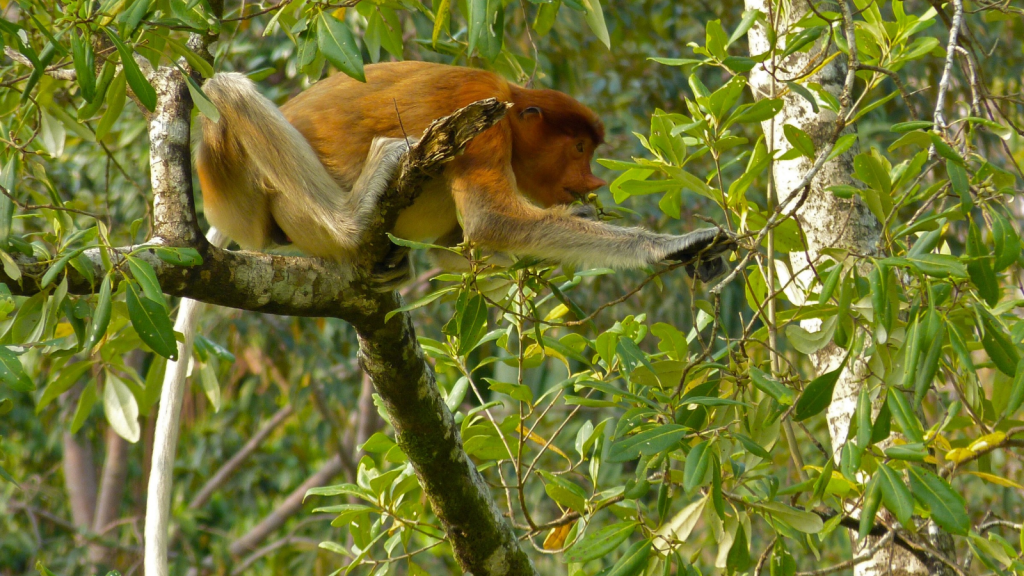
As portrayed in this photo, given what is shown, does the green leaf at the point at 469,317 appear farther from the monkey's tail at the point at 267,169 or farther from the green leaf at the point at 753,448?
the monkey's tail at the point at 267,169

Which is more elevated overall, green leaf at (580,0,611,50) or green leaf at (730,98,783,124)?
green leaf at (580,0,611,50)

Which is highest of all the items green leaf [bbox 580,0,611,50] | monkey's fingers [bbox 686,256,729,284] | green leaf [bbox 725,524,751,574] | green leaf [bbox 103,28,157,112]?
green leaf [bbox 103,28,157,112]

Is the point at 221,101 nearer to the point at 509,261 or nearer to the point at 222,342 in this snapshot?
the point at 509,261

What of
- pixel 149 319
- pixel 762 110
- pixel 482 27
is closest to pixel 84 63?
pixel 149 319

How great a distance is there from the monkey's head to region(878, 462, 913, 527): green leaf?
5.88ft

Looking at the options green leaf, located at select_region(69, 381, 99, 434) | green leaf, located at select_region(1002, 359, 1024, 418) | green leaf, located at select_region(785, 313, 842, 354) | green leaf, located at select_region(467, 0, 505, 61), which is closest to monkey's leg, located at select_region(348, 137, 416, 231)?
green leaf, located at select_region(467, 0, 505, 61)

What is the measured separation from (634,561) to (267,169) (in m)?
1.71

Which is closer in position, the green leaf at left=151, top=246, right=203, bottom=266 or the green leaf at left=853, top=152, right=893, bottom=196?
the green leaf at left=151, top=246, right=203, bottom=266

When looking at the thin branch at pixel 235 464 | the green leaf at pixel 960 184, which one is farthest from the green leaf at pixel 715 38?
the thin branch at pixel 235 464

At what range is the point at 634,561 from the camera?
1989 mm

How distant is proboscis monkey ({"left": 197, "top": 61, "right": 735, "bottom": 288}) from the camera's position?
2885mm

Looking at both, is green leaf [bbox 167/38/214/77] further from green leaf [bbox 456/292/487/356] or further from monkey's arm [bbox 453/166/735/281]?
monkey's arm [bbox 453/166/735/281]

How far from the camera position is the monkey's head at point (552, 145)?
127 inches

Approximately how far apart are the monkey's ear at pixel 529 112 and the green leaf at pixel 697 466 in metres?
1.62
